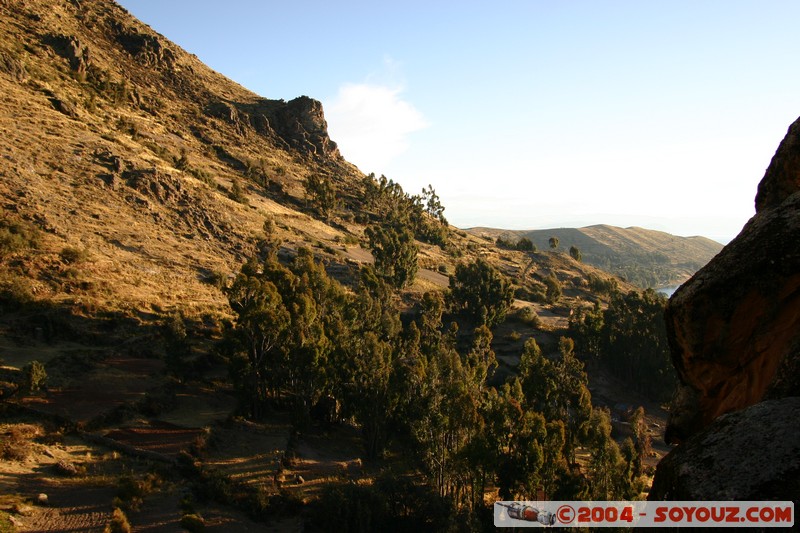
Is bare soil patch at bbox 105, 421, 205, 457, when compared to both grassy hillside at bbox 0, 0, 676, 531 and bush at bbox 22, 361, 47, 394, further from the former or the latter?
bush at bbox 22, 361, 47, 394

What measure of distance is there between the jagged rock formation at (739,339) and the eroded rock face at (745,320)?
0.7 inches

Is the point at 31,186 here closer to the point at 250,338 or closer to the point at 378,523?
the point at 250,338

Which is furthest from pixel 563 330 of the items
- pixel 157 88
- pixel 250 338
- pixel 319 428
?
pixel 157 88

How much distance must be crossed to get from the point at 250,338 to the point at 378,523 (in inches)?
709

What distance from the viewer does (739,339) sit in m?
10.4

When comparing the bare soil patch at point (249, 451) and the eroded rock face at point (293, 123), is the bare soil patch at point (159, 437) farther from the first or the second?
the eroded rock face at point (293, 123)

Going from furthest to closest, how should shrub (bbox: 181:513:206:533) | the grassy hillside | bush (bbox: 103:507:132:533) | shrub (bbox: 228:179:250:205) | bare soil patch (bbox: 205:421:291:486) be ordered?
shrub (bbox: 228:179:250:205) → bare soil patch (bbox: 205:421:291:486) → the grassy hillside → shrub (bbox: 181:513:206:533) → bush (bbox: 103:507:132:533)

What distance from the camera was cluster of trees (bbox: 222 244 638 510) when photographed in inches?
1268

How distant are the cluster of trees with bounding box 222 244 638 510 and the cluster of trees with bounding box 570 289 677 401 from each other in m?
23.5

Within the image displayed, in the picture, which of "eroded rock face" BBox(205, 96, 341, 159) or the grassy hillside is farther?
"eroded rock face" BBox(205, 96, 341, 159)

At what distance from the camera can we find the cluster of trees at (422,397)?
32219 millimetres

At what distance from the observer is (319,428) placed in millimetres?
42375

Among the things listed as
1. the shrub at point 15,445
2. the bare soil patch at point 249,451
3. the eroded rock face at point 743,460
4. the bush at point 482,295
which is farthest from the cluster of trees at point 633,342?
the shrub at point 15,445

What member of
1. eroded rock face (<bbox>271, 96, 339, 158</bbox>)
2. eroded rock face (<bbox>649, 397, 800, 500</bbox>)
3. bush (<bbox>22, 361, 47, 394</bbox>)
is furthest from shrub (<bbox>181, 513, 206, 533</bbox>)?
eroded rock face (<bbox>271, 96, 339, 158</bbox>)
